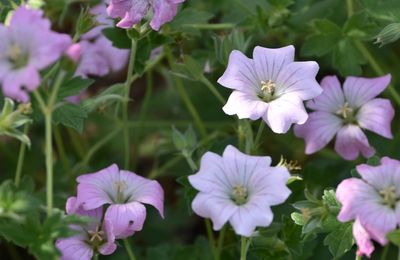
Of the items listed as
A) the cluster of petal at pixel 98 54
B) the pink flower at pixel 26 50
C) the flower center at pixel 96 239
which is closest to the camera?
the pink flower at pixel 26 50

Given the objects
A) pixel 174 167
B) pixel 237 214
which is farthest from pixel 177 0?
pixel 174 167

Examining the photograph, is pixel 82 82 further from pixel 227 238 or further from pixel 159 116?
pixel 159 116

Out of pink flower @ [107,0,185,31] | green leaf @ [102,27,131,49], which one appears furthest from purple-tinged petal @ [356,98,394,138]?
green leaf @ [102,27,131,49]

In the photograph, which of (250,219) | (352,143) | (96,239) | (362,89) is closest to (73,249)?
(96,239)

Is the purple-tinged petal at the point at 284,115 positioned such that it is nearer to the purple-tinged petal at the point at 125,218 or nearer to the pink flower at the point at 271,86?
the pink flower at the point at 271,86

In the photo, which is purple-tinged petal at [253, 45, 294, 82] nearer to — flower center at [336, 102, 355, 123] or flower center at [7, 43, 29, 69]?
flower center at [336, 102, 355, 123]

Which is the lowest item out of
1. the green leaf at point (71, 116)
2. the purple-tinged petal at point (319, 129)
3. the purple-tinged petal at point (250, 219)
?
the purple-tinged petal at point (319, 129)

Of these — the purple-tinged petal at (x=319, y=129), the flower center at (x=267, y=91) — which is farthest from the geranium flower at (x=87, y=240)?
the purple-tinged petal at (x=319, y=129)

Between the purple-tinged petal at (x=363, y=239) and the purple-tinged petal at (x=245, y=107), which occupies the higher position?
the purple-tinged petal at (x=245, y=107)
